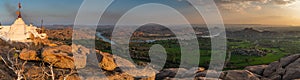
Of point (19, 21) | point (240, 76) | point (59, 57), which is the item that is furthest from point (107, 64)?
point (19, 21)

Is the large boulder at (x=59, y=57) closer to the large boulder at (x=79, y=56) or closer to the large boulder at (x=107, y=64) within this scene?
the large boulder at (x=79, y=56)

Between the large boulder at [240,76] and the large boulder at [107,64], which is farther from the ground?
the large boulder at [107,64]

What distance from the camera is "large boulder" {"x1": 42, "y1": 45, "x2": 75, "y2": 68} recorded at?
17844mm

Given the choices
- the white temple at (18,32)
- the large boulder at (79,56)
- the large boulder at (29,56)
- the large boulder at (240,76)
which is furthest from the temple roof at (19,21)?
the large boulder at (240,76)

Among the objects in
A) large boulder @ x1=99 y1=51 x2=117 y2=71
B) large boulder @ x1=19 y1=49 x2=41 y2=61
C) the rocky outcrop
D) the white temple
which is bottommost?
the rocky outcrop

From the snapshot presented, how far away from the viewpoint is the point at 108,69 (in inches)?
719

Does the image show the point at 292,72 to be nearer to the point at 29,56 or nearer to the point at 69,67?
the point at 69,67

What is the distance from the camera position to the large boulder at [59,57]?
1784 cm

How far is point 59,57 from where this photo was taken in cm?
1827

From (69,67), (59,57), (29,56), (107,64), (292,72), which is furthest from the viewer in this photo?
(292,72)

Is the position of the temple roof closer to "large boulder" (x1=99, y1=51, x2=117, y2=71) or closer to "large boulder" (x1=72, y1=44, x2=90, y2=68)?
"large boulder" (x1=72, y1=44, x2=90, y2=68)

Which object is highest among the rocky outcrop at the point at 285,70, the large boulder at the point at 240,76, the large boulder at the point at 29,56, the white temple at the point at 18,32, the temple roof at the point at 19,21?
the temple roof at the point at 19,21

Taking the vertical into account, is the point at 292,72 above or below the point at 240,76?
above

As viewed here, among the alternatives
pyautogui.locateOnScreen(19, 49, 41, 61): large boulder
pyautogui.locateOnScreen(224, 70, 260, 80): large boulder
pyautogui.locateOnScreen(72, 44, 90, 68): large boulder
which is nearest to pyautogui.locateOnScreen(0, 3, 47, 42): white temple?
pyautogui.locateOnScreen(19, 49, 41, 61): large boulder
